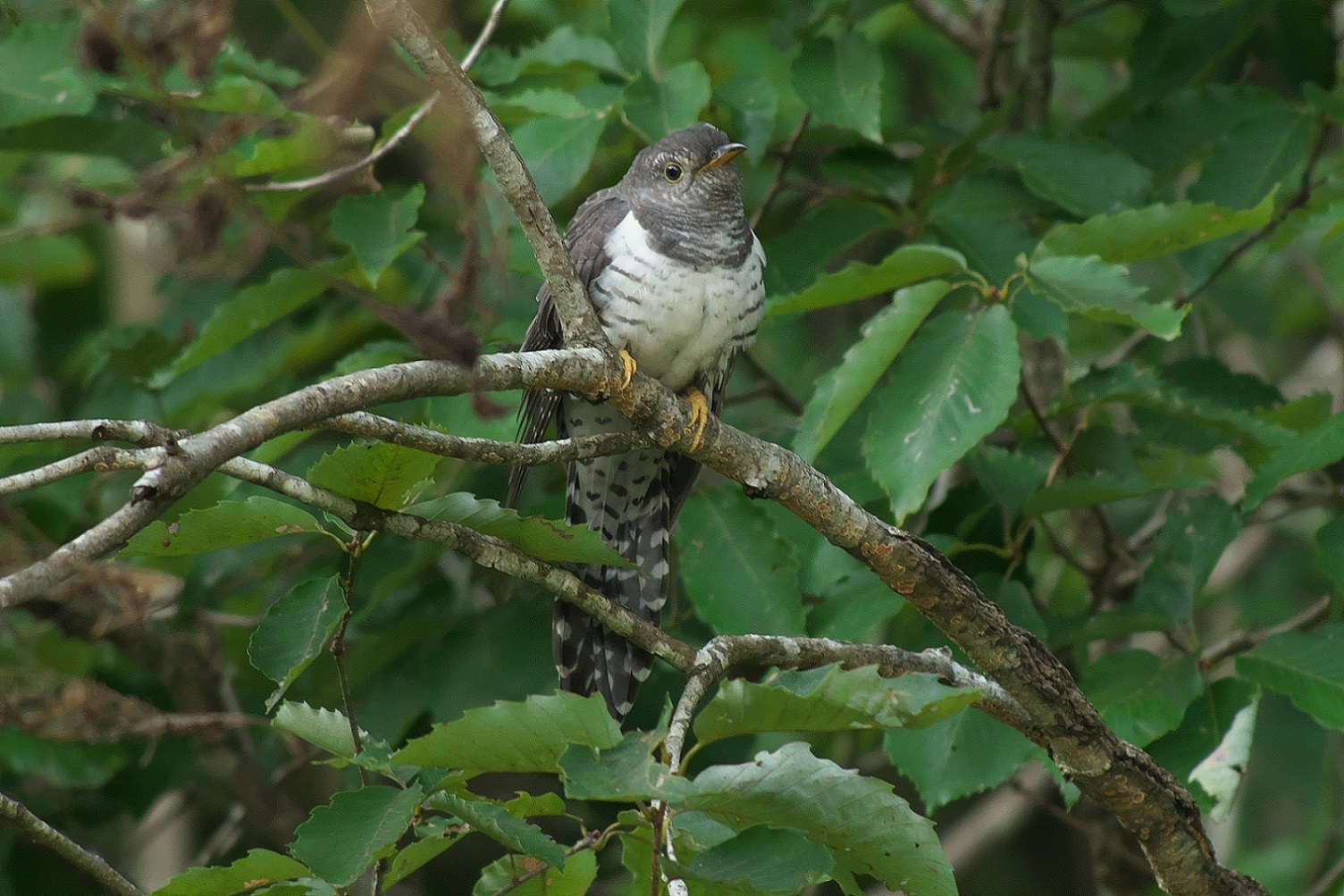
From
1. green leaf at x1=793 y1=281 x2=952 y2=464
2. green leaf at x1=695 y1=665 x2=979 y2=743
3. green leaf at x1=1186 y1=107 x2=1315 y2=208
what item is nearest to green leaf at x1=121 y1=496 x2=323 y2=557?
green leaf at x1=695 y1=665 x2=979 y2=743

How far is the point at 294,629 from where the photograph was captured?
203 cm

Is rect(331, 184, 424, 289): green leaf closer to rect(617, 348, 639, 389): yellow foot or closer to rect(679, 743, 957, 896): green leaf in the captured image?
rect(617, 348, 639, 389): yellow foot

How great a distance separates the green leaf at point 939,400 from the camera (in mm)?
2760

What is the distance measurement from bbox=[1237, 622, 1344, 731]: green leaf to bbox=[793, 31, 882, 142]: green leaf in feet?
5.43

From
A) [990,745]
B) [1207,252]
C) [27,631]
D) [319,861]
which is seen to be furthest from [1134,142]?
→ [27,631]

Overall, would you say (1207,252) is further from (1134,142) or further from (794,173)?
(794,173)

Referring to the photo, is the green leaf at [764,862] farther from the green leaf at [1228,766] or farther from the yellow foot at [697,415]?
the green leaf at [1228,766]

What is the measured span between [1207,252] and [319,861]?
3.08m

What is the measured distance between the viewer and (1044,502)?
122 inches

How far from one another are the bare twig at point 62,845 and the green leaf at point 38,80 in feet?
7.30

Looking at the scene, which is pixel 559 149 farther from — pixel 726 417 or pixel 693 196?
pixel 726 417

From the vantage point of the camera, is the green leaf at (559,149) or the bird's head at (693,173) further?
the bird's head at (693,173)

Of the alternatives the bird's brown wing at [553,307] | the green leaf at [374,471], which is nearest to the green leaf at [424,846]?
the green leaf at [374,471]

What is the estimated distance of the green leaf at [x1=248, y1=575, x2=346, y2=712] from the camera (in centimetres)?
200
